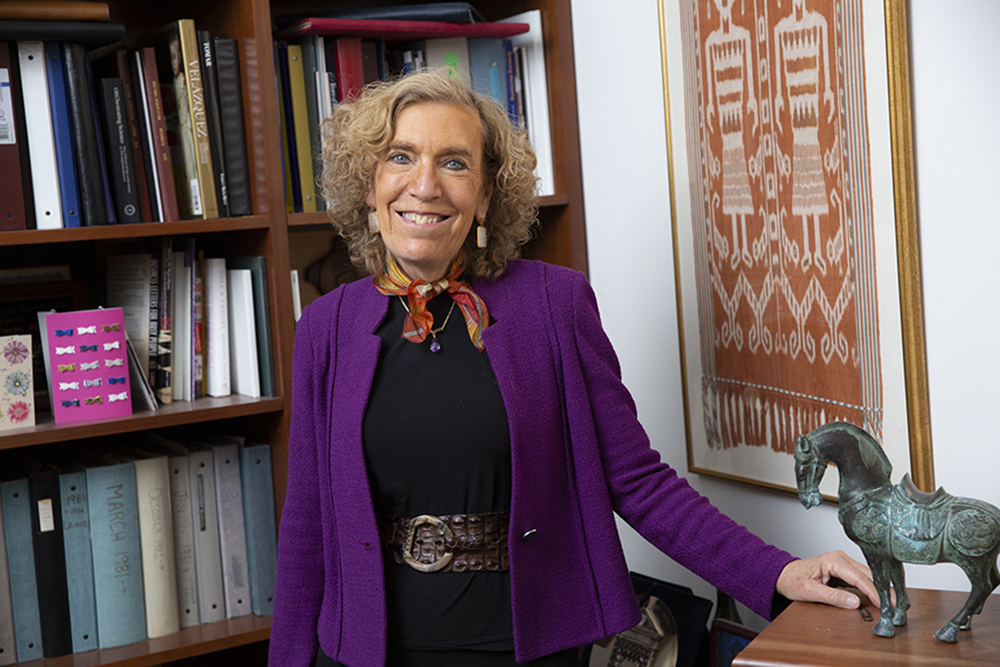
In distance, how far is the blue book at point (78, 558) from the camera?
1731mm

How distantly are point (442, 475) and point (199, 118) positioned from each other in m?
0.88

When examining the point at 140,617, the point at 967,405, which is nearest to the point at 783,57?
the point at 967,405

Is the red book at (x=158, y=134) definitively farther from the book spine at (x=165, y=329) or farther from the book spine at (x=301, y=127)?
the book spine at (x=301, y=127)

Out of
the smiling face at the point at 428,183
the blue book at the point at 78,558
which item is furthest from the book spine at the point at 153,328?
the smiling face at the point at 428,183

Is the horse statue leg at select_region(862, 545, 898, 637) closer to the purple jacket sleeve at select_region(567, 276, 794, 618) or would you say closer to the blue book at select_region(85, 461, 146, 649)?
the purple jacket sleeve at select_region(567, 276, 794, 618)

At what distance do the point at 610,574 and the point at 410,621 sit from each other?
0.29 meters

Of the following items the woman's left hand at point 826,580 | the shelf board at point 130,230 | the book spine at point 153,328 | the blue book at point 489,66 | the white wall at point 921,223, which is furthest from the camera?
the blue book at point 489,66

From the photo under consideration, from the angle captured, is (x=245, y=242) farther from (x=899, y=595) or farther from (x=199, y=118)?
(x=899, y=595)

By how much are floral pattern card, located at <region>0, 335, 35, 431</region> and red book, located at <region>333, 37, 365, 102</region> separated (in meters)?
0.76

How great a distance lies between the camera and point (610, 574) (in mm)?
1349

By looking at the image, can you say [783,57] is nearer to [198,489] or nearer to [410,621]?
[410,621]

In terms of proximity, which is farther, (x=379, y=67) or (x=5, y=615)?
(x=379, y=67)

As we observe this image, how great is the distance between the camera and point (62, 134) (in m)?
1.68

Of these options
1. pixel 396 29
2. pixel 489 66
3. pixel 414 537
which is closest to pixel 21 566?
pixel 414 537
